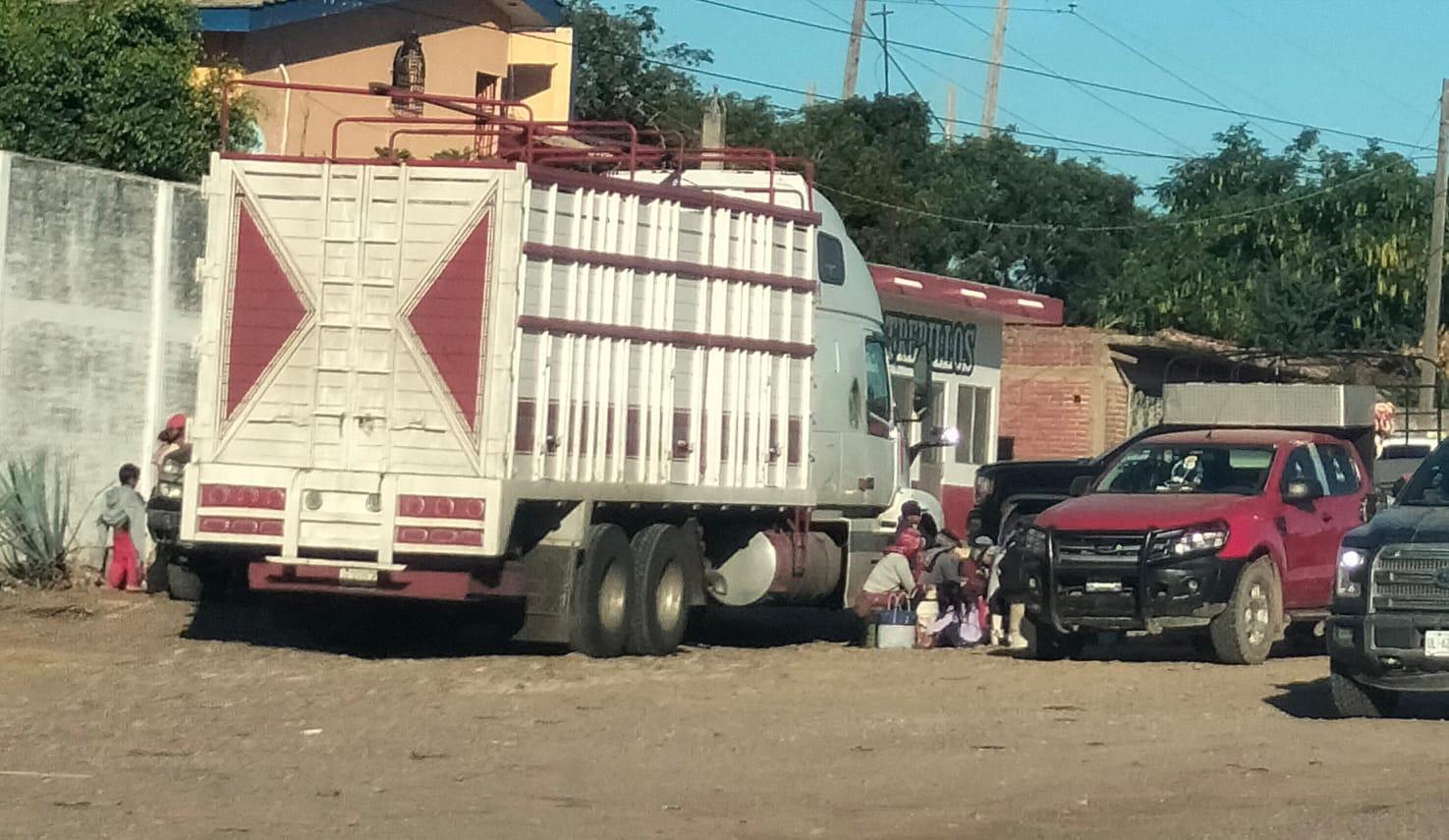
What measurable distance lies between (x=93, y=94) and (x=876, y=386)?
9.29 meters

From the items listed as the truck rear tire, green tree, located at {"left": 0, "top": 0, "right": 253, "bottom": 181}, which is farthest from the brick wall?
the truck rear tire

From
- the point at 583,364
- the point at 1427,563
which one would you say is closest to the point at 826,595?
the point at 583,364

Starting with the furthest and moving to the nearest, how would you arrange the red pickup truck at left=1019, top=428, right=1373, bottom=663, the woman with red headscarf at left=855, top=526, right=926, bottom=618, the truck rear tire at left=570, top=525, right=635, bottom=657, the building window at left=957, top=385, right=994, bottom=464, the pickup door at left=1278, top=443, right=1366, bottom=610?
the building window at left=957, top=385, right=994, bottom=464, the woman with red headscarf at left=855, top=526, right=926, bottom=618, the pickup door at left=1278, top=443, right=1366, bottom=610, the red pickup truck at left=1019, top=428, right=1373, bottom=663, the truck rear tire at left=570, top=525, right=635, bottom=657

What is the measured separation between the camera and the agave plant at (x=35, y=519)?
20.2 metres

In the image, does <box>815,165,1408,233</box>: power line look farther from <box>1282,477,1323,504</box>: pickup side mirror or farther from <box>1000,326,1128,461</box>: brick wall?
<box>1282,477,1323,504</box>: pickup side mirror

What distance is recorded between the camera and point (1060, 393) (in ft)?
123

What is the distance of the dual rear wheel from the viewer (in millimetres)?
16625

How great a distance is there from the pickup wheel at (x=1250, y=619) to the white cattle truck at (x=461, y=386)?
3.95 metres

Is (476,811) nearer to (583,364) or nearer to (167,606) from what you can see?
(583,364)

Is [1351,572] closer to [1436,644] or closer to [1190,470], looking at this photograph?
[1436,644]

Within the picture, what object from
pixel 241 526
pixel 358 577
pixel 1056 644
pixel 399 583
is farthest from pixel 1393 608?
pixel 241 526

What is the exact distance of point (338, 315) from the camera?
52.9 ft

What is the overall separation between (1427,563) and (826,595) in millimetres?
7368

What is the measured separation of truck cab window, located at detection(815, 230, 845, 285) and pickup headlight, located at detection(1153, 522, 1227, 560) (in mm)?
3830
